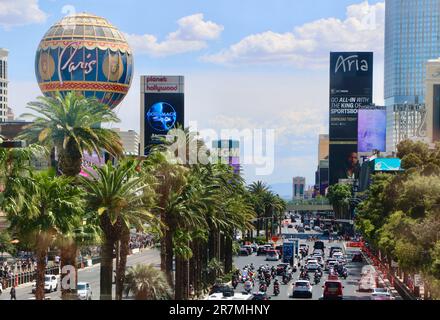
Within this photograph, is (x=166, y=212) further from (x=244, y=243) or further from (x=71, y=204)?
(x=244, y=243)

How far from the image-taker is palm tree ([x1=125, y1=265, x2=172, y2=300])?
3509 cm

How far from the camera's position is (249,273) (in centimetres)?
6638

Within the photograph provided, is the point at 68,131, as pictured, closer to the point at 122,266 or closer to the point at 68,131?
the point at 68,131

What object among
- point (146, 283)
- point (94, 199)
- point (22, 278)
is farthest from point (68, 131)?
point (22, 278)

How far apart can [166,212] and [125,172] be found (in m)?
11.8

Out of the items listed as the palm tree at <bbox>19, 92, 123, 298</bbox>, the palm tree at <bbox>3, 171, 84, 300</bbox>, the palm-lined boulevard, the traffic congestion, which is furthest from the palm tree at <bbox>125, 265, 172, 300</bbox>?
the palm tree at <bbox>19, 92, 123, 298</bbox>

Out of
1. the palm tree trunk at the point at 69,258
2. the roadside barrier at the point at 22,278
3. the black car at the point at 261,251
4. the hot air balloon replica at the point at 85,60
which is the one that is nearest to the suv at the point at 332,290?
the palm tree trunk at the point at 69,258

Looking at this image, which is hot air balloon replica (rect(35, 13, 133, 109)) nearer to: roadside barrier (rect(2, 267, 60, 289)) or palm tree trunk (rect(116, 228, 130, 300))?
roadside barrier (rect(2, 267, 60, 289))

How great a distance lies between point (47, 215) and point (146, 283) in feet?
14.3

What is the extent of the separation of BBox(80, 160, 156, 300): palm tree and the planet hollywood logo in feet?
376

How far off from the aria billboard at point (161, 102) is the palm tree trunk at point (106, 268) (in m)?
114

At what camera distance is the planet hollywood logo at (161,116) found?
152 m

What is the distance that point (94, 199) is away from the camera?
36.1 m
